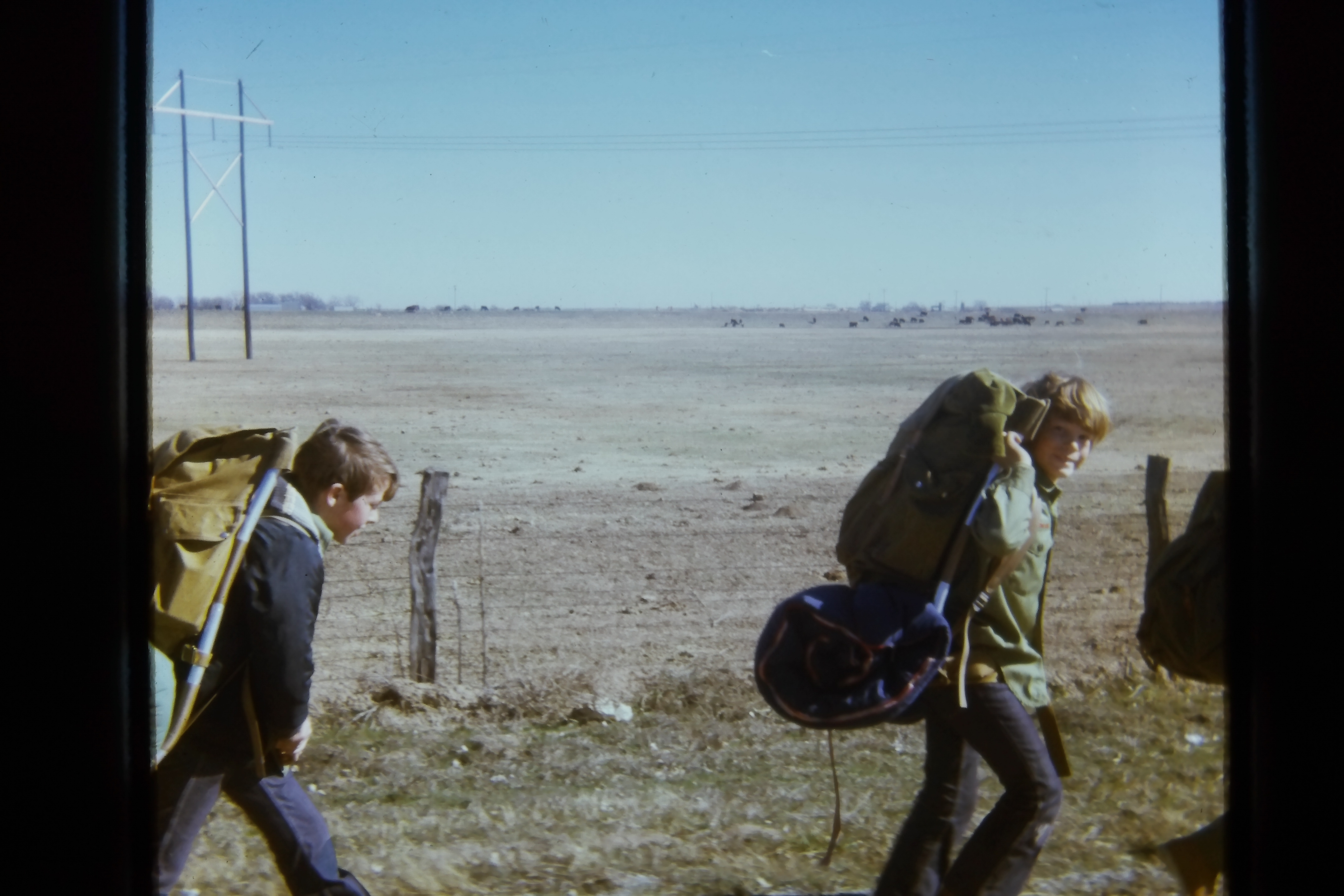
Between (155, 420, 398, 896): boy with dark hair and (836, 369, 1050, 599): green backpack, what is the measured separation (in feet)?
4.19

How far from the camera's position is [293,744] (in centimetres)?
294

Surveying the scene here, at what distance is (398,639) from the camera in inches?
273

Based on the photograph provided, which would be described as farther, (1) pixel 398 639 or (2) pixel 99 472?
(1) pixel 398 639

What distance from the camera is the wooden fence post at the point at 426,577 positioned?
6.23m

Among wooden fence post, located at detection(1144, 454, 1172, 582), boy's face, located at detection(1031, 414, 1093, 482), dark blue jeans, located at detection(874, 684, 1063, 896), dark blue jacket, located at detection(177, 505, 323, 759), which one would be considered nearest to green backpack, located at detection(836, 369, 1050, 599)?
boy's face, located at detection(1031, 414, 1093, 482)

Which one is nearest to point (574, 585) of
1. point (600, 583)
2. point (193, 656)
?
point (600, 583)

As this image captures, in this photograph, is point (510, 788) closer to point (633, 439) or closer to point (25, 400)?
point (25, 400)

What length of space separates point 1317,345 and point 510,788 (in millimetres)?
3719

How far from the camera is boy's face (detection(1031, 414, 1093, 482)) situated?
323cm

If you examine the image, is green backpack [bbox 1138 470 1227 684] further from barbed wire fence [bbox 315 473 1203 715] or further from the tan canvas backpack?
barbed wire fence [bbox 315 473 1203 715]

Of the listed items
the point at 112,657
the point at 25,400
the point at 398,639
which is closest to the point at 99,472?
the point at 25,400

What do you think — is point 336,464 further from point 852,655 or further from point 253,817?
point 852,655

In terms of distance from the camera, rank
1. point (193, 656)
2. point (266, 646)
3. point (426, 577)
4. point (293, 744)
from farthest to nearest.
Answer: point (426, 577) → point (293, 744) → point (266, 646) → point (193, 656)

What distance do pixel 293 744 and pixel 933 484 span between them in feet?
5.44
